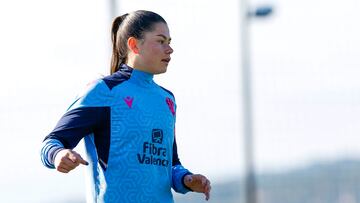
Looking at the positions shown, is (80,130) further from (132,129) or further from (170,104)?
(170,104)

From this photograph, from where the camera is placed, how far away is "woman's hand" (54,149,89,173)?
24.4ft

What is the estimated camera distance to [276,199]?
116 feet

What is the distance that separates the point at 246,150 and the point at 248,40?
106 inches

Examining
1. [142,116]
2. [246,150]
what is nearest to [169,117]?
[142,116]

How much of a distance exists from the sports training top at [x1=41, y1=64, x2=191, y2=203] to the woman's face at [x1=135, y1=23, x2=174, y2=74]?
151 mm

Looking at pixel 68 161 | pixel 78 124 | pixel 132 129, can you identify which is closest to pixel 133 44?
pixel 132 129

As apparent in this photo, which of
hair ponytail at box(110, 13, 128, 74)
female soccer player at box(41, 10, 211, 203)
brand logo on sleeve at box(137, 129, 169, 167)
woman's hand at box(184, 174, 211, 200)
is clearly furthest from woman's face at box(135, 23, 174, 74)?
woman's hand at box(184, 174, 211, 200)

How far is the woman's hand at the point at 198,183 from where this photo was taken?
317 inches

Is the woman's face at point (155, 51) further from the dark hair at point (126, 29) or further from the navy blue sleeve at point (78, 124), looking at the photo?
the navy blue sleeve at point (78, 124)

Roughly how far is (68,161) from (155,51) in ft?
3.07

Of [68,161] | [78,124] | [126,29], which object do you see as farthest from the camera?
[126,29]

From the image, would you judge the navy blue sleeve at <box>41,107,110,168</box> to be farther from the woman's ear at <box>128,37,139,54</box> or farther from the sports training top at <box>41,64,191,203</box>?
the woman's ear at <box>128,37,139,54</box>

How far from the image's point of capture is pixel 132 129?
7938mm

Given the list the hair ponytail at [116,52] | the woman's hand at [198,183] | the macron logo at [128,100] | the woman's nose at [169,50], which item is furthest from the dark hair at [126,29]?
the woman's hand at [198,183]
